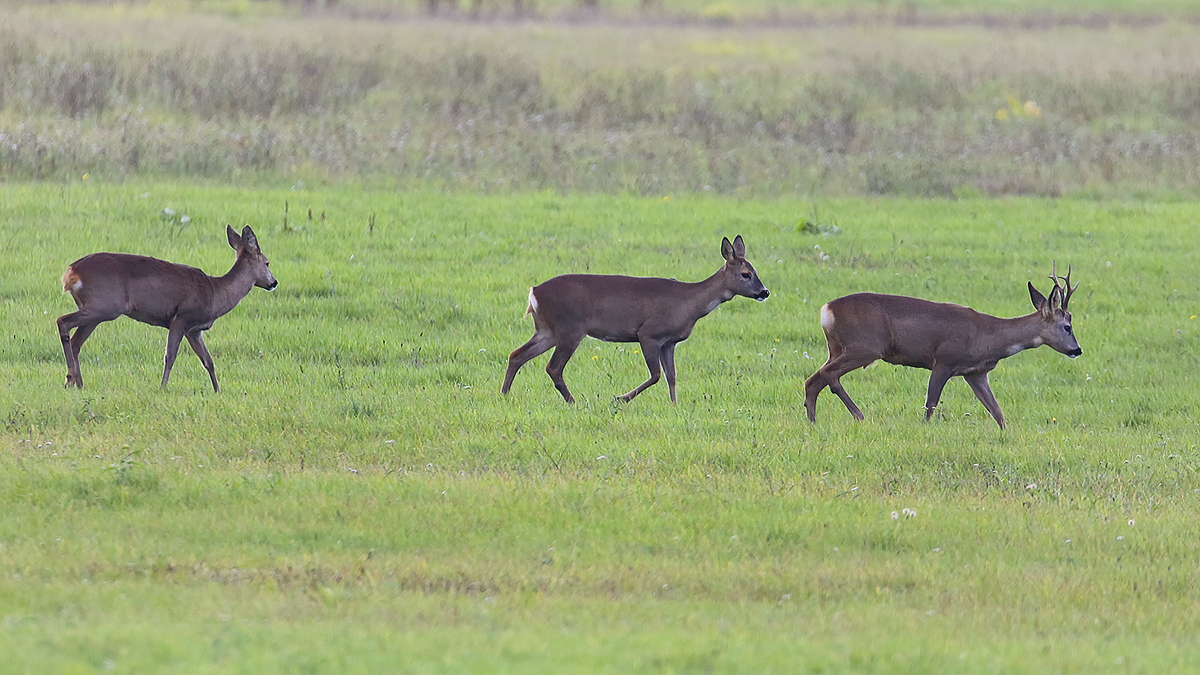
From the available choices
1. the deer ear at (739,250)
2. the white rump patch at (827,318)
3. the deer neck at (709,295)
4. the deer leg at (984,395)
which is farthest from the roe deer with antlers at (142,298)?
the deer leg at (984,395)

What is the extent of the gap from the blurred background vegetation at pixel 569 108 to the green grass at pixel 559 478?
4617 millimetres

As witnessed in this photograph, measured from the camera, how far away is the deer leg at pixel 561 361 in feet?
37.3

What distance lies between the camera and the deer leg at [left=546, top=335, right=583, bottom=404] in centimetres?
1137

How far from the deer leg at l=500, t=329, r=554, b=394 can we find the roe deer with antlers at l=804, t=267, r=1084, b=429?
200cm

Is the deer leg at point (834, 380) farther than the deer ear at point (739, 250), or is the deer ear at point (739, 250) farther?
the deer ear at point (739, 250)

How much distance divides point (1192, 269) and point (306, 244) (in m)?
9.68

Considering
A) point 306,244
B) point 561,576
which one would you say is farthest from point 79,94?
point 561,576

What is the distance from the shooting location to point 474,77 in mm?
28922

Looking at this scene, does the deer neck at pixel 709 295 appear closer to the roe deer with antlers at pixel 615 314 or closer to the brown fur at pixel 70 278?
the roe deer with antlers at pixel 615 314

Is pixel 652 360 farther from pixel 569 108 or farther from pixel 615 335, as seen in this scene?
pixel 569 108

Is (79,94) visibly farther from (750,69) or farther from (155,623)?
(155,623)

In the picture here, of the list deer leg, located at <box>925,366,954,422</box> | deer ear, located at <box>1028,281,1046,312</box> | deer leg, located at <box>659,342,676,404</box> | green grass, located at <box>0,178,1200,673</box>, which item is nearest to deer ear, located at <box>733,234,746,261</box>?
deer leg, located at <box>659,342,676,404</box>

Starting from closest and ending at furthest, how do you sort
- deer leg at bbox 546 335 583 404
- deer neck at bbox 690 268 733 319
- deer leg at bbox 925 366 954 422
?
deer leg at bbox 925 366 954 422 → deer leg at bbox 546 335 583 404 → deer neck at bbox 690 268 733 319

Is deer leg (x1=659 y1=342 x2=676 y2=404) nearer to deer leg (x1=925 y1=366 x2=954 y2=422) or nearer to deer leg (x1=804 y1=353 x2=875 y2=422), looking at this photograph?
deer leg (x1=804 y1=353 x2=875 y2=422)
